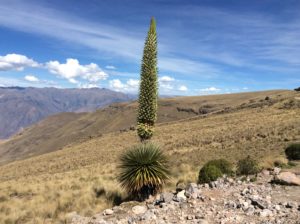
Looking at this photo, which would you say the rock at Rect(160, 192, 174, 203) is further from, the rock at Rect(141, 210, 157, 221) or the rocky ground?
the rock at Rect(141, 210, 157, 221)

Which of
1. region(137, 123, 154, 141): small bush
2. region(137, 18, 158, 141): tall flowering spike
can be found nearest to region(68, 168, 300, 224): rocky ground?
region(137, 123, 154, 141): small bush

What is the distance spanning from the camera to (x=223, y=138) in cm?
3234

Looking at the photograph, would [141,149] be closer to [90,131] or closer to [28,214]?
[28,214]

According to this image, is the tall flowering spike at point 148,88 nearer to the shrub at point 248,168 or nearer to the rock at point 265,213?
the shrub at point 248,168

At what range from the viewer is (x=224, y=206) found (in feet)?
30.7

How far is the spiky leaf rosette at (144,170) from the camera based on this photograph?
12.3 meters

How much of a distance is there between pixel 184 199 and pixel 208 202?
0.69m

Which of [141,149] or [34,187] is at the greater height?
[141,149]

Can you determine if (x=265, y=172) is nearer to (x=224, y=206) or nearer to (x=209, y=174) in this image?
(x=209, y=174)

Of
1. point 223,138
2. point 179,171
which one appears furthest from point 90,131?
point 179,171

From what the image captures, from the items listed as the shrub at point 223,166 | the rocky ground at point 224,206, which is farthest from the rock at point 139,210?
the shrub at point 223,166

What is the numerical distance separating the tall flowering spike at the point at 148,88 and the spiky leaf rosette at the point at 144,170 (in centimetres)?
90

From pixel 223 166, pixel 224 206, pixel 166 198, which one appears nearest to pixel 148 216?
pixel 166 198

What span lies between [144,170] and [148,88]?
293 centimetres
